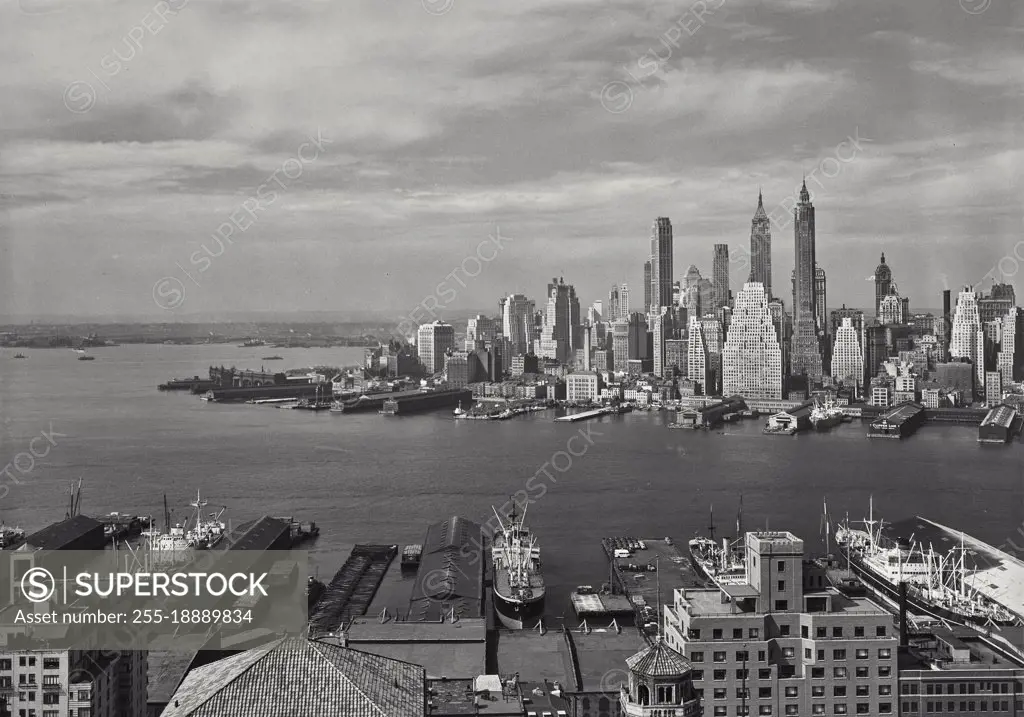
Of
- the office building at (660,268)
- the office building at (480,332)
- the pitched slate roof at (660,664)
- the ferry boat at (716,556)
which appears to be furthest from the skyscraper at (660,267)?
the pitched slate roof at (660,664)

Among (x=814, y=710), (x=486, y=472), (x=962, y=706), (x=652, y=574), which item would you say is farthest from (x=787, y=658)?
(x=486, y=472)

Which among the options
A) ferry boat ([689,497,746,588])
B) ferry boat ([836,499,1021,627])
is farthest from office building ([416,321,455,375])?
ferry boat ([836,499,1021,627])

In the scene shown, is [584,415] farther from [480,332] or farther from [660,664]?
[660,664]

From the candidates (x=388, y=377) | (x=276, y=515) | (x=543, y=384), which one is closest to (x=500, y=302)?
(x=388, y=377)

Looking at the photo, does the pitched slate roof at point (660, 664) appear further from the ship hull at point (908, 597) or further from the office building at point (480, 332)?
the office building at point (480, 332)

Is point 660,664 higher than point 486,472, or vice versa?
point 660,664

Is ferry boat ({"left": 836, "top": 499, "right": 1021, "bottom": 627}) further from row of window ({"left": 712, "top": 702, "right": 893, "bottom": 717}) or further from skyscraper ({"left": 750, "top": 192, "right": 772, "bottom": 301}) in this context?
skyscraper ({"left": 750, "top": 192, "right": 772, "bottom": 301})

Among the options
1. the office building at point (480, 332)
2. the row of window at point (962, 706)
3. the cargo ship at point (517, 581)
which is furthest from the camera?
the office building at point (480, 332)
